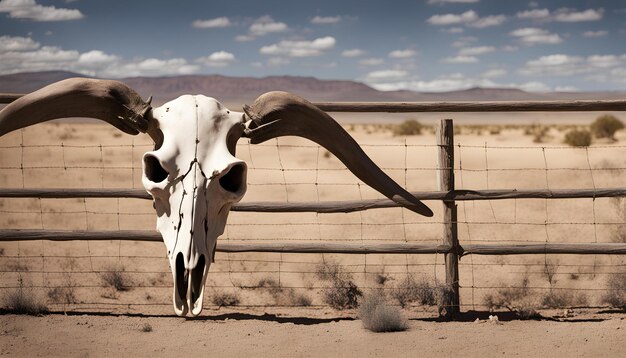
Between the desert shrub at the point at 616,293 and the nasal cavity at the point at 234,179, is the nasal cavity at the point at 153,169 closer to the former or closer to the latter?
the nasal cavity at the point at 234,179

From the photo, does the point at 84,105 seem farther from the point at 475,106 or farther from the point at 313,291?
the point at 313,291

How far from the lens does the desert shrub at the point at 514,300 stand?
685 centimetres

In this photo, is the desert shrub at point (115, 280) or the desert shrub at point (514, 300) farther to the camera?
the desert shrub at point (115, 280)

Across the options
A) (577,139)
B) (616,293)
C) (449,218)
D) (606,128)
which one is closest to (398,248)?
(449,218)

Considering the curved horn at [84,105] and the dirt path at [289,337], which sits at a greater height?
the curved horn at [84,105]

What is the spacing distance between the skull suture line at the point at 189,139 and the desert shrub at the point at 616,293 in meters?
4.93

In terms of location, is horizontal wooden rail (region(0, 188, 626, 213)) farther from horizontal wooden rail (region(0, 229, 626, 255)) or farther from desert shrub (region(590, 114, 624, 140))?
desert shrub (region(590, 114, 624, 140))

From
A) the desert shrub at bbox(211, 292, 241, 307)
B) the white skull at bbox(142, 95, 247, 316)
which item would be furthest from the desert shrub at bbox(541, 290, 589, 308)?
the white skull at bbox(142, 95, 247, 316)

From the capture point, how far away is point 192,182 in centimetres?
271

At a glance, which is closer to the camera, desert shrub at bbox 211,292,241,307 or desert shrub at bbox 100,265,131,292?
desert shrub at bbox 211,292,241,307

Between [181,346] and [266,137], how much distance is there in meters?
3.39

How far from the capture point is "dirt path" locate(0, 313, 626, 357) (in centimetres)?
588

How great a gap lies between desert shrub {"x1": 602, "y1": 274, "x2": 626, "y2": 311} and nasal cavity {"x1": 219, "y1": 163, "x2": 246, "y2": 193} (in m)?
5.50

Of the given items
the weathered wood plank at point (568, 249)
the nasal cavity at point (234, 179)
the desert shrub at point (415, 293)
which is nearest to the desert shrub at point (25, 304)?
the desert shrub at point (415, 293)
